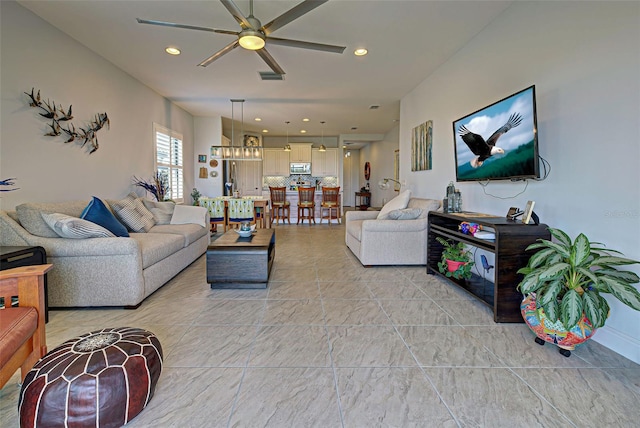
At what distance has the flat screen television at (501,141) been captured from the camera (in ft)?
7.85

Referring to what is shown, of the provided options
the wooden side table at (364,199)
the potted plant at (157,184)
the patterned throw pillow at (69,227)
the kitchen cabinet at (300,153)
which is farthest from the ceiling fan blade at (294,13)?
the wooden side table at (364,199)

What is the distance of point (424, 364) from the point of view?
1819 mm

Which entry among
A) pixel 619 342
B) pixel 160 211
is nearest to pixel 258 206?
pixel 160 211

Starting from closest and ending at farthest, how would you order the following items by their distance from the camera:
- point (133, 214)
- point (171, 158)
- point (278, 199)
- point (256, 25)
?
point (256, 25) < point (133, 214) < point (171, 158) < point (278, 199)

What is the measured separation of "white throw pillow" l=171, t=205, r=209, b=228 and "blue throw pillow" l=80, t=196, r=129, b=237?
129 centimetres

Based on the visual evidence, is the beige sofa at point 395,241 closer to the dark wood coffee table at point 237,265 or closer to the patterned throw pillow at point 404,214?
the patterned throw pillow at point 404,214

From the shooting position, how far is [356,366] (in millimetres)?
1796

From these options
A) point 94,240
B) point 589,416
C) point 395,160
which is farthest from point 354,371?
point 395,160

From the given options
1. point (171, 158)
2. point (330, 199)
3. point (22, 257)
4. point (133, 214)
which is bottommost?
point (22, 257)

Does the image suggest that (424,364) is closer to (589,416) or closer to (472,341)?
(472,341)

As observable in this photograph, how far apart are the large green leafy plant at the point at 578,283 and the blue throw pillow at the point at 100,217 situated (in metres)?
3.65

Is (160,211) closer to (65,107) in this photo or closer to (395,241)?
(65,107)

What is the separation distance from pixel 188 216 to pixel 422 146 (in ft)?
12.6

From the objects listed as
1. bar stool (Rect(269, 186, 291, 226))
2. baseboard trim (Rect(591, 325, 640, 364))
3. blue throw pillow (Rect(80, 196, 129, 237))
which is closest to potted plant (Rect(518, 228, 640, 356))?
baseboard trim (Rect(591, 325, 640, 364))
